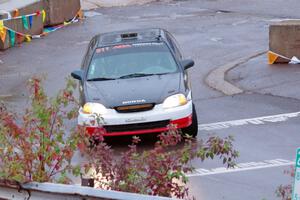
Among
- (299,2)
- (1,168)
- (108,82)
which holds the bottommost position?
(299,2)

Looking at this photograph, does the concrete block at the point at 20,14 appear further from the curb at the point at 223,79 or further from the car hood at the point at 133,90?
the car hood at the point at 133,90

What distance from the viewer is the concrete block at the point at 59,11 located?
2748 centimetres

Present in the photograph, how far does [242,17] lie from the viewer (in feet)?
90.3

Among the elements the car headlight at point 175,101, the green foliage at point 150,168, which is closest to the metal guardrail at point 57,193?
the green foliage at point 150,168

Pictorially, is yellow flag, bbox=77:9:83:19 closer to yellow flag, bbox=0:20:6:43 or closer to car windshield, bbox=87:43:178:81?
yellow flag, bbox=0:20:6:43

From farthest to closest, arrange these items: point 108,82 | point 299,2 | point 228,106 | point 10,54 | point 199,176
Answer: point 299,2 → point 10,54 → point 228,106 → point 108,82 → point 199,176

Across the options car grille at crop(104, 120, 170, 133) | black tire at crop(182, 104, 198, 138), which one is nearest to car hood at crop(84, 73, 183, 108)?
car grille at crop(104, 120, 170, 133)

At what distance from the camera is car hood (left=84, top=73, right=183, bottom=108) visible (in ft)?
38.4

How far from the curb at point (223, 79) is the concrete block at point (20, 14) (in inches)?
313

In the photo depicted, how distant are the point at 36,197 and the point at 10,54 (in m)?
17.2

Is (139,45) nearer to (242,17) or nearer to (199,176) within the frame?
(199,176)

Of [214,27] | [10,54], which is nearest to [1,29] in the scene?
[10,54]

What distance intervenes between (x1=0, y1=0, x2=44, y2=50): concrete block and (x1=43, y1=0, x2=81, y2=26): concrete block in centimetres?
67

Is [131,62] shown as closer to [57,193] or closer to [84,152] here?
[84,152]
